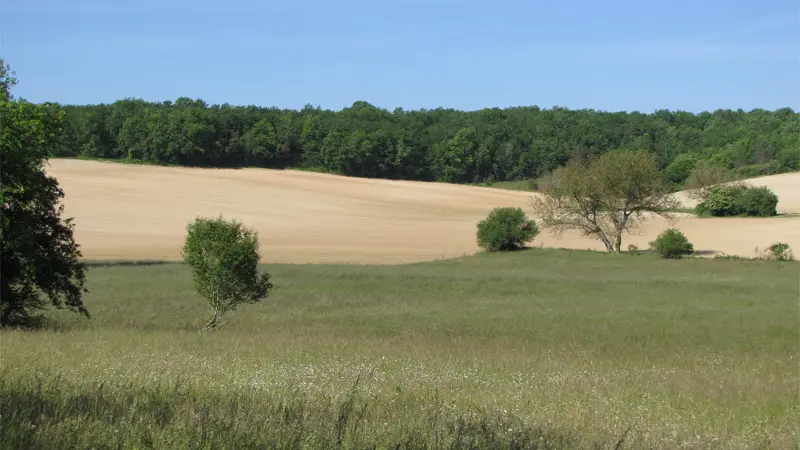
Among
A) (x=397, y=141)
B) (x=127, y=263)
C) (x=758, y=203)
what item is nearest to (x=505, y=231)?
(x=127, y=263)

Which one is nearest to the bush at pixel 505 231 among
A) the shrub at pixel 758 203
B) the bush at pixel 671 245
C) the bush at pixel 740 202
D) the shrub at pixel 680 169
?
the bush at pixel 671 245

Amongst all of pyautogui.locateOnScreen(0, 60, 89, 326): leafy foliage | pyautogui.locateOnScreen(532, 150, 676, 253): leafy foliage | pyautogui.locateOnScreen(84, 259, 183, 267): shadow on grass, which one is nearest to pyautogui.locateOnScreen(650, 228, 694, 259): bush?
pyautogui.locateOnScreen(532, 150, 676, 253): leafy foliage

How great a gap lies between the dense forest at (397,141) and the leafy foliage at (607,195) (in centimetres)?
5261

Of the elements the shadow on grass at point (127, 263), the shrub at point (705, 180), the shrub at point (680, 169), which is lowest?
the shadow on grass at point (127, 263)

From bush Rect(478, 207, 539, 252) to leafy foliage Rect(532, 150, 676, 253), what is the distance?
3031 mm

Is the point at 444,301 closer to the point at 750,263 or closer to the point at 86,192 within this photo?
the point at 750,263

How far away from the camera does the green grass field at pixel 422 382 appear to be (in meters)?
5.11

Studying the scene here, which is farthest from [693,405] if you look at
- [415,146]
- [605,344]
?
[415,146]

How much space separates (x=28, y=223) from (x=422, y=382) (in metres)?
14.9

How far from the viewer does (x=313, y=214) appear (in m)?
81.4

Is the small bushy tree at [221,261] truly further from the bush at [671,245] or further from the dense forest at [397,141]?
the dense forest at [397,141]

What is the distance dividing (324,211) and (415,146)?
39.0 metres

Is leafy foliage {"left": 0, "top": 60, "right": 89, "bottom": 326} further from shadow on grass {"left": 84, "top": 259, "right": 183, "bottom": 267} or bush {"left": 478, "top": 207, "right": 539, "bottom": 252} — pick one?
bush {"left": 478, "top": 207, "right": 539, "bottom": 252}

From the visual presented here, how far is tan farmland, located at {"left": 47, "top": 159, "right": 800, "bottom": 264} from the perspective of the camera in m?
59.4
